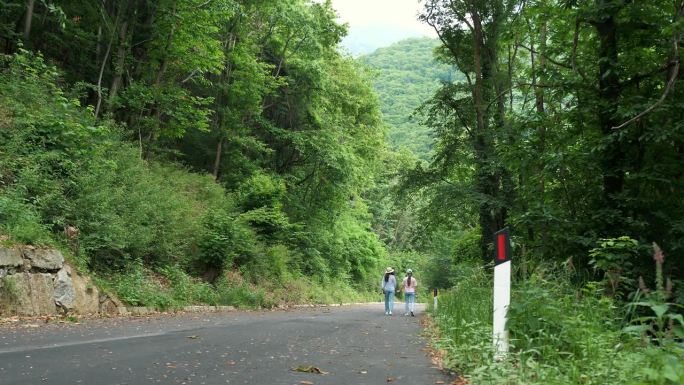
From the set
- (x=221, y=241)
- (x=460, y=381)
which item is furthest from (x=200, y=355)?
(x=221, y=241)

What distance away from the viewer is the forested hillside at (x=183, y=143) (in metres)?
13.2

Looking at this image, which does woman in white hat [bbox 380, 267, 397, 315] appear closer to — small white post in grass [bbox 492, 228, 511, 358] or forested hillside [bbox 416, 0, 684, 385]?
forested hillside [bbox 416, 0, 684, 385]

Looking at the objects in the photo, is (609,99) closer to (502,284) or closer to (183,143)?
(502,284)

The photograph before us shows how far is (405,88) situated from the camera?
70.6m

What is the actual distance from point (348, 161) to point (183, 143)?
337 inches

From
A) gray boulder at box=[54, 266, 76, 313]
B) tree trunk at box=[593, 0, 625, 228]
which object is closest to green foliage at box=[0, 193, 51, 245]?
gray boulder at box=[54, 266, 76, 313]

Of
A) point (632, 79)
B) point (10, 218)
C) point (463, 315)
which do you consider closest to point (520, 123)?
point (632, 79)

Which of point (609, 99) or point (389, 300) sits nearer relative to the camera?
point (609, 99)

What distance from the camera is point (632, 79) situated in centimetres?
1072

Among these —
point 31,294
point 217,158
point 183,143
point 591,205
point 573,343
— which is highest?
point 183,143

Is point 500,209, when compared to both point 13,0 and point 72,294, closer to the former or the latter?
point 72,294

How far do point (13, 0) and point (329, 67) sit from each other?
1815 centimetres

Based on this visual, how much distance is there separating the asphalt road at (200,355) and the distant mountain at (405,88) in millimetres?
35700

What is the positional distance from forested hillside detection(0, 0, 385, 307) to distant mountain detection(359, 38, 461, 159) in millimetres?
15045
